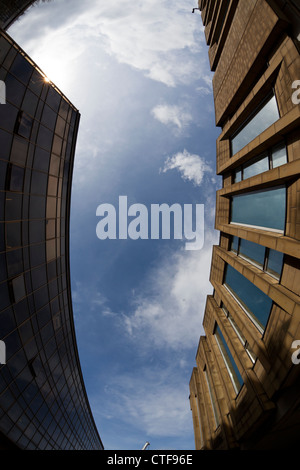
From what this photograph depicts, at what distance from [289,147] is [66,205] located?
59.2 feet

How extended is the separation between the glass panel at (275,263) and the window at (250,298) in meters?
1.43

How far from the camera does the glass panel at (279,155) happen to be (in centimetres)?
930

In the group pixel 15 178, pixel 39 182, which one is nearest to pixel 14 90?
pixel 15 178

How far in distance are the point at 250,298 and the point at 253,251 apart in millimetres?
2903

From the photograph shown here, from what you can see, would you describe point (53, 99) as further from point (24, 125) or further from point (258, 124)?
point (258, 124)

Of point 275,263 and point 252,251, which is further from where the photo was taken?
point 252,251

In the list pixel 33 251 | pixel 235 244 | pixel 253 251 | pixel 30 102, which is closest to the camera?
pixel 253 251

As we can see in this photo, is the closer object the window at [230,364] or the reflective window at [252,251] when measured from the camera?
the reflective window at [252,251]

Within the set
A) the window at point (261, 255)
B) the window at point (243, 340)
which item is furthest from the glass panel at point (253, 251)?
the window at point (243, 340)

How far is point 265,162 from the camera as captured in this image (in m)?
10.9

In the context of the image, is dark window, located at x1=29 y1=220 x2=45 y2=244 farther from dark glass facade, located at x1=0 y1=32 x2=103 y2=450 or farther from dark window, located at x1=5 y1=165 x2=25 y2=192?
dark window, located at x1=5 y1=165 x2=25 y2=192

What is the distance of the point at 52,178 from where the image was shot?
53.5ft

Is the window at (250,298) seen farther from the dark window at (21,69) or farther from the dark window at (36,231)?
the dark window at (21,69)
